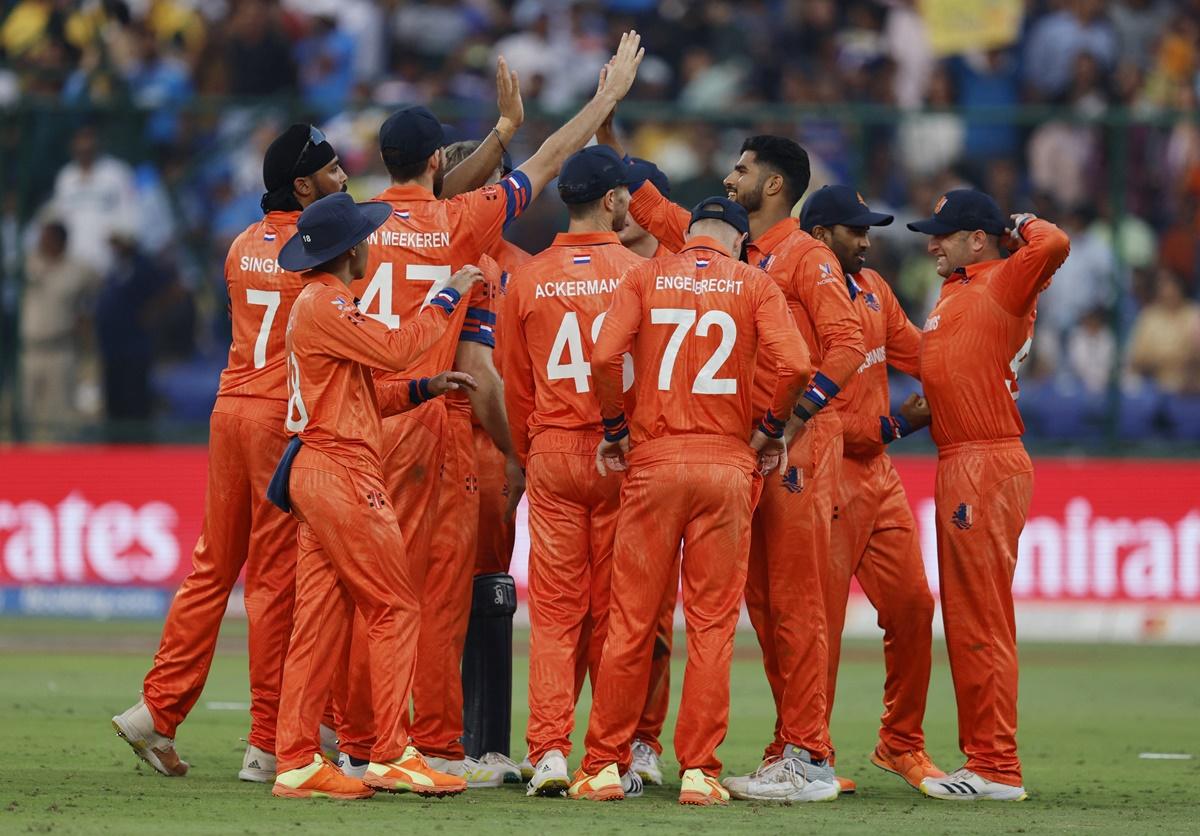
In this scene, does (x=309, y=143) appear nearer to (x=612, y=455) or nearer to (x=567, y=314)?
(x=567, y=314)

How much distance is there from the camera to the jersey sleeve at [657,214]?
9.82m

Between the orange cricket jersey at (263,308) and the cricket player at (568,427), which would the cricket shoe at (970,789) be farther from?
the orange cricket jersey at (263,308)

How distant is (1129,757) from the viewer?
10.4 m

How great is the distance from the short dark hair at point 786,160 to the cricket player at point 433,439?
1.16m

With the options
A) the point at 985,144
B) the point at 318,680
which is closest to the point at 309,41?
the point at 985,144

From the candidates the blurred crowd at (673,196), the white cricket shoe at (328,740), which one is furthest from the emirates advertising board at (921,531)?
the white cricket shoe at (328,740)

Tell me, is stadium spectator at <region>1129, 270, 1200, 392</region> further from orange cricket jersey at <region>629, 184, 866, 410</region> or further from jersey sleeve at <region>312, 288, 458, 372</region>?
jersey sleeve at <region>312, 288, 458, 372</region>

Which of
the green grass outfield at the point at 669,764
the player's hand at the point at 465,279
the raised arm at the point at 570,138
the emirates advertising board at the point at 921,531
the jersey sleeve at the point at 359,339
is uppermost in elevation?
the raised arm at the point at 570,138

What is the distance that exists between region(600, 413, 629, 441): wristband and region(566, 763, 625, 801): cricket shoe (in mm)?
1487

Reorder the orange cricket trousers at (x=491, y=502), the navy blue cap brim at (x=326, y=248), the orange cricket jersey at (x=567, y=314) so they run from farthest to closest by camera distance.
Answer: the orange cricket trousers at (x=491, y=502) < the orange cricket jersey at (x=567, y=314) < the navy blue cap brim at (x=326, y=248)

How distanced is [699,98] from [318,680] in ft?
41.6

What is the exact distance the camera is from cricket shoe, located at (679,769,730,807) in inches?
330

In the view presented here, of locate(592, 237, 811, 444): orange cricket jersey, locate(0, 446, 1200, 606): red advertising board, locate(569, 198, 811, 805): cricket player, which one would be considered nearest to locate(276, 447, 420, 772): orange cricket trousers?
locate(569, 198, 811, 805): cricket player

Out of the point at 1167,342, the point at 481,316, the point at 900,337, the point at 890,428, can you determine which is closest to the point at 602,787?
the point at 890,428
